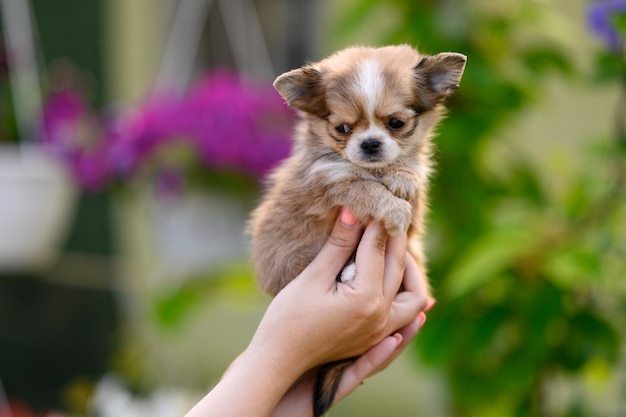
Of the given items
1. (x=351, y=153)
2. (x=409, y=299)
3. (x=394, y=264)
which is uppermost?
(x=351, y=153)

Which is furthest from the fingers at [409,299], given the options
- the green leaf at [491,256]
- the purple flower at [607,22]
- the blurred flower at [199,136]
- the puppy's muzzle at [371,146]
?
the blurred flower at [199,136]

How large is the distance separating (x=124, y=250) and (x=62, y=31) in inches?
53.7

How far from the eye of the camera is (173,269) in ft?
12.1

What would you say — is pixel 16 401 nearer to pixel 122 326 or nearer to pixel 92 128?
pixel 122 326

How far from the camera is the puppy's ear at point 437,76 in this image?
4.87 feet

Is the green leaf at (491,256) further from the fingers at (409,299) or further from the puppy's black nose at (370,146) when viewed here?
the puppy's black nose at (370,146)

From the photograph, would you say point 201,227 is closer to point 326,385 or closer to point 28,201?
point 28,201

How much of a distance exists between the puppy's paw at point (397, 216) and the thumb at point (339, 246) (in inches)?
2.5

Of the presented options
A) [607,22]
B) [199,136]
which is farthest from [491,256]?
[199,136]

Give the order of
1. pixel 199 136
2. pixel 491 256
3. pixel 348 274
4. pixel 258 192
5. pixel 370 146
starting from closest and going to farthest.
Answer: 1. pixel 370 146
2. pixel 348 274
3. pixel 491 256
4. pixel 199 136
5. pixel 258 192

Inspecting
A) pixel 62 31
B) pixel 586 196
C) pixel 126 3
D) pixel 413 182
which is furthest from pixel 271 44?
pixel 413 182

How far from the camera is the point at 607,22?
2.40m

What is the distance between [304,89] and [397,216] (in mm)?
279

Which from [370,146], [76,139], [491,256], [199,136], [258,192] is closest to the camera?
[370,146]
